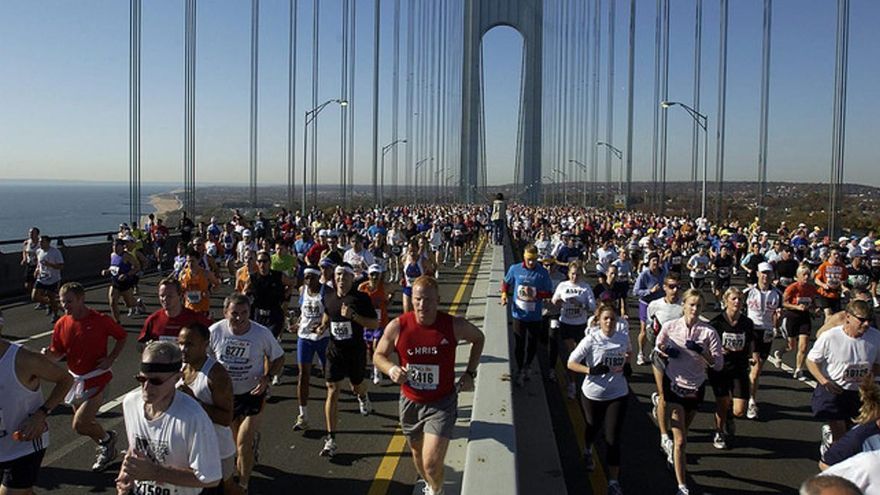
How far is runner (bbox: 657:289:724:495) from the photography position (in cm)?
627

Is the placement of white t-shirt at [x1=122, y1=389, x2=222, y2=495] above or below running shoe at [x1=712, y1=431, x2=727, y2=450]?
above

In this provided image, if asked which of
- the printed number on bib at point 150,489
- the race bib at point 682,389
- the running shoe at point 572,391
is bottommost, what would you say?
the running shoe at point 572,391

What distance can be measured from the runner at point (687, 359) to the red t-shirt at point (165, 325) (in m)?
3.79

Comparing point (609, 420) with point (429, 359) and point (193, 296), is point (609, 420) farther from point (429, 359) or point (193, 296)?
point (193, 296)

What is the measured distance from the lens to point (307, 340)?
766 cm

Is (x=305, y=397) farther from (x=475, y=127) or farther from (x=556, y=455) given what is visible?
(x=475, y=127)

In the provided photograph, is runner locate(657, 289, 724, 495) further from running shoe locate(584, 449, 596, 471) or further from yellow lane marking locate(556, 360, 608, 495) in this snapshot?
running shoe locate(584, 449, 596, 471)

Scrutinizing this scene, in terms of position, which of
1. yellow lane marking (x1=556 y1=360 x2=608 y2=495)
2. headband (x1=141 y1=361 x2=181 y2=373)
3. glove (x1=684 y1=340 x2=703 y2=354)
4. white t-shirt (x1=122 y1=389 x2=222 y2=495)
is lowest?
yellow lane marking (x1=556 y1=360 x2=608 y2=495)

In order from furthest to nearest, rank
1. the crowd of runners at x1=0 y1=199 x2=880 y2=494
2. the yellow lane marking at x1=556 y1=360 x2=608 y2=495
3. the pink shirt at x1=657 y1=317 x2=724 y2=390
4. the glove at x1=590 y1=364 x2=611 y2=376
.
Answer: the pink shirt at x1=657 y1=317 x2=724 y2=390 → the glove at x1=590 y1=364 x2=611 y2=376 → the yellow lane marking at x1=556 y1=360 x2=608 y2=495 → the crowd of runners at x1=0 y1=199 x2=880 y2=494

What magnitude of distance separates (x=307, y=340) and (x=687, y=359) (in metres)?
3.54

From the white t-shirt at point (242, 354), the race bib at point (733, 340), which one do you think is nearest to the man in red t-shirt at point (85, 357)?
the white t-shirt at point (242, 354)

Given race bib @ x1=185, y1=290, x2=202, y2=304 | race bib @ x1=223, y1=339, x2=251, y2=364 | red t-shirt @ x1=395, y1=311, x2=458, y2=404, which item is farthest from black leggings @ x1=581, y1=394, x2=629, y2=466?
race bib @ x1=185, y1=290, x2=202, y2=304

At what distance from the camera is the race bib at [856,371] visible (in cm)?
620

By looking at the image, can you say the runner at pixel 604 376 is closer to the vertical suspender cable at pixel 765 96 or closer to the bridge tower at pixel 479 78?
the vertical suspender cable at pixel 765 96
